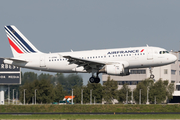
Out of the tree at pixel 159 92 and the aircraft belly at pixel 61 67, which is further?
the tree at pixel 159 92

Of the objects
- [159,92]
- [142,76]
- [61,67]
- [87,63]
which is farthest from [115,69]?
[142,76]

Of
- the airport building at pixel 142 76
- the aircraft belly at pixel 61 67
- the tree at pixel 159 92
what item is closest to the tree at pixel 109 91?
the tree at pixel 159 92

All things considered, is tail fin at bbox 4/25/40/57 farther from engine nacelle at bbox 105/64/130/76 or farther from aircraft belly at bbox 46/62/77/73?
engine nacelle at bbox 105/64/130/76

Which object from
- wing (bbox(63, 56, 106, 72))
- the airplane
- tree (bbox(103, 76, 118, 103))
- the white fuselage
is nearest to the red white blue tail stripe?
the airplane

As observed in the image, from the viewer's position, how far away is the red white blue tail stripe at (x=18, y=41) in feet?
205

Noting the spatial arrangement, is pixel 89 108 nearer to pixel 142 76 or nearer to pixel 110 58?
pixel 110 58

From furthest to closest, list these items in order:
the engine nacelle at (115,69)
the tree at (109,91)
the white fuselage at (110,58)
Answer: the tree at (109,91), the white fuselage at (110,58), the engine nacelle at (115,69)

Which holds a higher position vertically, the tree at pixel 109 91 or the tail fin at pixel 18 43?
the tail fin at pixel 18 43

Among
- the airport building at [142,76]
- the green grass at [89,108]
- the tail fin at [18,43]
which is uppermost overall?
the tail fin at [18,43]

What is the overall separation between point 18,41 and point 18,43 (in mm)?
447

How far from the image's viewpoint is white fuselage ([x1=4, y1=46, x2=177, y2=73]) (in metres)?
54.5

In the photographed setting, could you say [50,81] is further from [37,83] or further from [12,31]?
[12,31]

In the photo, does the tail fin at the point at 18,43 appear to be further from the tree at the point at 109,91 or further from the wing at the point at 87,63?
the tree at the point at 109,91

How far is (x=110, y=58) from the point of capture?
182ft
